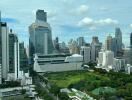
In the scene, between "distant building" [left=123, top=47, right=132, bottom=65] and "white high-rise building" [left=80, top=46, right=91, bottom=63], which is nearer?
"distant building" [left=123, top=47, right=132, bottom=65]

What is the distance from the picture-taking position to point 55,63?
17.5 m

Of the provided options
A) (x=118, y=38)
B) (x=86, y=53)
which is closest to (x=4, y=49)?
(x=86, y=53)

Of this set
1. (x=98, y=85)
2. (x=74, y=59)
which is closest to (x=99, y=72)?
(x=74, y=59)

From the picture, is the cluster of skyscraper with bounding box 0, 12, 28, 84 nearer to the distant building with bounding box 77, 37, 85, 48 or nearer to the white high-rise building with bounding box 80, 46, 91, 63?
the white high-rise building with bounding box 80, 46, 91, 63

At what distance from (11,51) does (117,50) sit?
15.8 meters

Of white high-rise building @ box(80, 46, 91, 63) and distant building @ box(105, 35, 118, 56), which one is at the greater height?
distant building @ box(105, 35, 118, 56)

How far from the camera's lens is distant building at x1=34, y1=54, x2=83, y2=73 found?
17.0 metres

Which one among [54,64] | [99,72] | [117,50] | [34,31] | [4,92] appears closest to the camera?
[4,92]

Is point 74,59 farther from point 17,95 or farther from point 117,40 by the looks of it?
point 117,40

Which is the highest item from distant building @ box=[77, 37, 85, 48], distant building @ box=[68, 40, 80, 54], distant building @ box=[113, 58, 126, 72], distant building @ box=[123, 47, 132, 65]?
distant building @ box=[77, 37, 85, 48]

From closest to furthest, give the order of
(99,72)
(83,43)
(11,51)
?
(11,51), (99,72), (83,43)

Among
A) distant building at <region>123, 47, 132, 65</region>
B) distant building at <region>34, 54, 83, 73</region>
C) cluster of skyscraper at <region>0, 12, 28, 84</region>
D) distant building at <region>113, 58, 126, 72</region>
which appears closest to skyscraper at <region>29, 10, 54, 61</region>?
distant building at <region>34, 54, 83, 73</region>

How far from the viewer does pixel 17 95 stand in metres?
10.1

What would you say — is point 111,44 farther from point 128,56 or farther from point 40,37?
point 40,37
